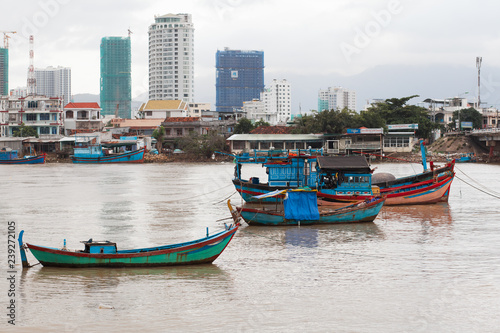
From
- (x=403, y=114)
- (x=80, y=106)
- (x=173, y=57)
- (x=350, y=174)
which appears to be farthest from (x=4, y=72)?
(x=350, y=174)

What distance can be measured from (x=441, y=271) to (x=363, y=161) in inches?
351

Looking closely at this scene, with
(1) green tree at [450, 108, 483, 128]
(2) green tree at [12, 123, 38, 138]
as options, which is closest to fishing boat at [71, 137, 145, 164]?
(2) green tree at [12, 123, 38, 138]

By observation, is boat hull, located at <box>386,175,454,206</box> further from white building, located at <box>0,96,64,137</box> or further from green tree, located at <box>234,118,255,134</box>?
white building, located at <box>0,96,64,137</box>

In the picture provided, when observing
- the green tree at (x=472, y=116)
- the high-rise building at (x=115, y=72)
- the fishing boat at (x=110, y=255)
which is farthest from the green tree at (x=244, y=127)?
the high-rise building at (x=115, y=72)

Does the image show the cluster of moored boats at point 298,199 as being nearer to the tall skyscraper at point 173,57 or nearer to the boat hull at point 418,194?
the boat hull at point 418,194

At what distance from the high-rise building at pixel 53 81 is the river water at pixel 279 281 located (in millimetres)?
143590

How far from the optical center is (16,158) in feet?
188

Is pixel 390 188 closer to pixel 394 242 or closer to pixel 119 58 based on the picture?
pixel 394 242

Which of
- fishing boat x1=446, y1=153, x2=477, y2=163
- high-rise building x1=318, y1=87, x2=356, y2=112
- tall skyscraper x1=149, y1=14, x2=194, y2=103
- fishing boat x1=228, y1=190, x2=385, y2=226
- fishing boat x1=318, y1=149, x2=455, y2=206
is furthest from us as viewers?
high-rise building x1=318, y1=87, x2=356, y2=112

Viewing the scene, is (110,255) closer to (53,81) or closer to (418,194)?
(418,194)

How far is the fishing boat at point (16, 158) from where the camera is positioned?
183 feet

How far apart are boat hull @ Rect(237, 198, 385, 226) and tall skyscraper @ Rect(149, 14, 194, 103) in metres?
109

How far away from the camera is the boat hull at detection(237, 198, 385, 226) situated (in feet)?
57.6

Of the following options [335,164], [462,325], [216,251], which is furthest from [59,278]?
[335,164]
